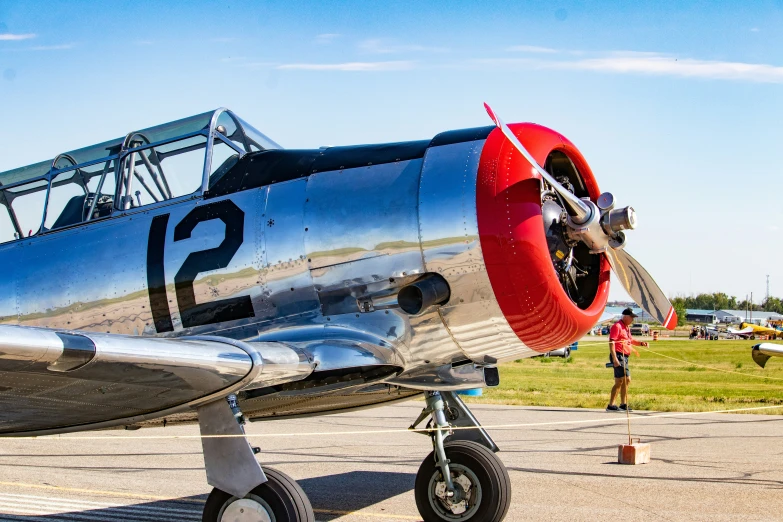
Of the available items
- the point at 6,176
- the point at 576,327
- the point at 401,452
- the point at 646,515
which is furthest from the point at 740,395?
the point at 6,176

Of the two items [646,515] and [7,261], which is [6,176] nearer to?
[7,261]

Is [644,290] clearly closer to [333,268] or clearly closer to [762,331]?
[333,268]

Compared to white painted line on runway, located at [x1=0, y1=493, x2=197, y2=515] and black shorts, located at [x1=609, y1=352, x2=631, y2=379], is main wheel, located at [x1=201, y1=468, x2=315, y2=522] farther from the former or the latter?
black shorts, located at [x1=609, y1=352, x2=631, y2=379]

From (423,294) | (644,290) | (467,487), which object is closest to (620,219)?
(644,290)

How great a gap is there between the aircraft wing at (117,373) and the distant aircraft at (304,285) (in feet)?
0.06

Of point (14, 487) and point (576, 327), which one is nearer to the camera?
point (576, 327)

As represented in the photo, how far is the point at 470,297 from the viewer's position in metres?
5.67

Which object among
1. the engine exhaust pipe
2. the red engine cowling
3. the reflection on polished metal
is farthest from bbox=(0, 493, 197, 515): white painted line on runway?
the red engine cowling

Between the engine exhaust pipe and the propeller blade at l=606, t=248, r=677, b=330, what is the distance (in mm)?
1675

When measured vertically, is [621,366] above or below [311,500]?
above

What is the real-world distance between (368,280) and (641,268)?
2.34m

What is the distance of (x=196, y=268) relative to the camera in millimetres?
6270

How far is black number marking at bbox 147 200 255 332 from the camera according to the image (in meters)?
6.19

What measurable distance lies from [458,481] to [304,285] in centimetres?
204
